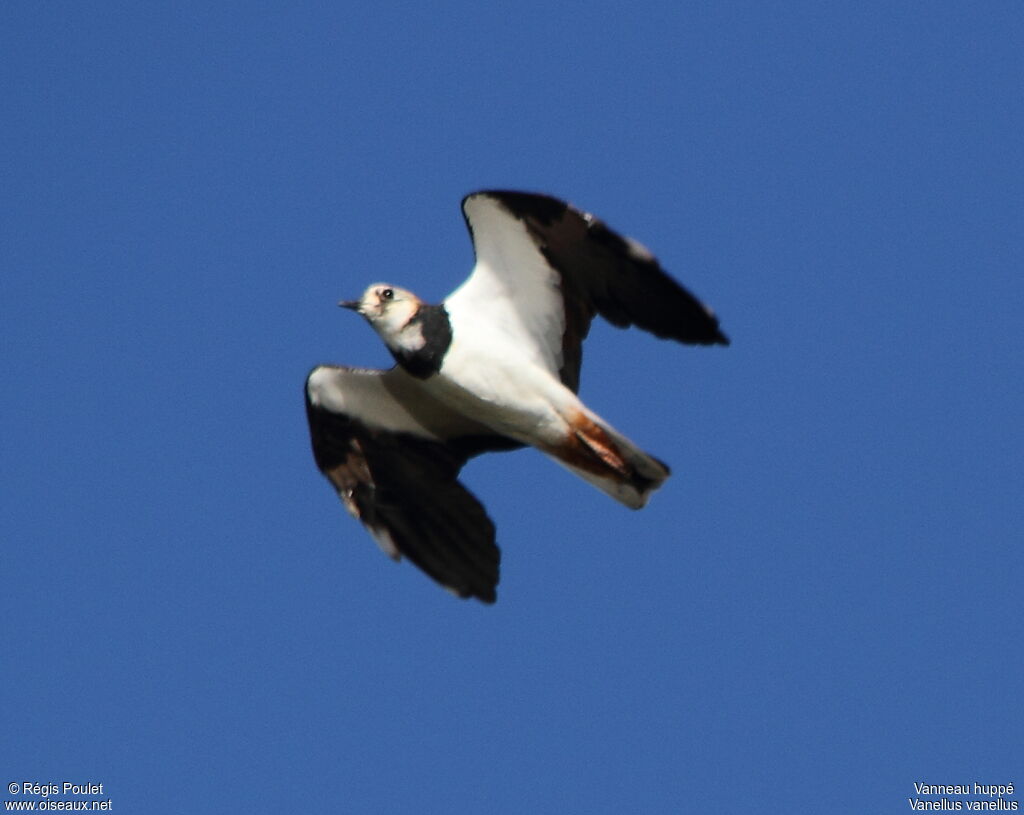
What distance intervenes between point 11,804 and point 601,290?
18.3 ft

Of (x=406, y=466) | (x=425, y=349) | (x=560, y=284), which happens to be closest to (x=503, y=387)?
(x=425, y=349)

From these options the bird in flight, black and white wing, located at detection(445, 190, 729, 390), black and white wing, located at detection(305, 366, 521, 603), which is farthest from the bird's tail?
black and white wing, located at detection(305, 366, 521, 603)

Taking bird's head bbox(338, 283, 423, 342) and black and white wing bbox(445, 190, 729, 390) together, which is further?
bird's head bbox(338, 283, 423, 342)

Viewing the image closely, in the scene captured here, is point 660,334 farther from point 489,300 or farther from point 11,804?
point 11,804

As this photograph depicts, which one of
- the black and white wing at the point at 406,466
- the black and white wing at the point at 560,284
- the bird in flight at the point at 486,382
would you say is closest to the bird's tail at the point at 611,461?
the bird in flight at the point at 486,382

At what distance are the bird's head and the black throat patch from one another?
0.18 ft

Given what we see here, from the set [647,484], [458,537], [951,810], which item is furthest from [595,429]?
[951,810]

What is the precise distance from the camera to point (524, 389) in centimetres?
1100

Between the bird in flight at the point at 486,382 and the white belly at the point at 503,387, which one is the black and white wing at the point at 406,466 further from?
the white belly at the point at 503,387

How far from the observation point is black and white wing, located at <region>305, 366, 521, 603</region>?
11625mm

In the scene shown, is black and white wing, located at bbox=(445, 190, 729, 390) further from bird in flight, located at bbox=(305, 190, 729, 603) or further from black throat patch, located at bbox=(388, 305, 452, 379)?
black throat patch, located at bbox=(388, 305, 452, 379)

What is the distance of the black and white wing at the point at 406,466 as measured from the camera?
11.6 m

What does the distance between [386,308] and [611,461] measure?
1.72m

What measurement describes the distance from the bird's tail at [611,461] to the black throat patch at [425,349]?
0.93m
